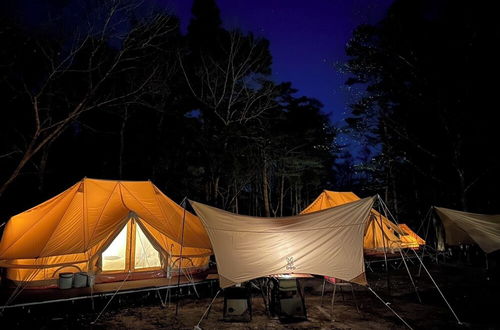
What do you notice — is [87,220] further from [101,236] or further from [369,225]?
[369,225]

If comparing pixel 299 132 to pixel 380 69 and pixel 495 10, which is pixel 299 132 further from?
pixel 495 10

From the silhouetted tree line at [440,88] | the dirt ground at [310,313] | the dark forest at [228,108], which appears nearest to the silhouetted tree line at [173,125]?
the dark forest at [228,108]

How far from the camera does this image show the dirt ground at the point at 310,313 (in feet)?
17.1

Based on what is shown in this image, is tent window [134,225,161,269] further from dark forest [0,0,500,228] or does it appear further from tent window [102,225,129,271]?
dark forest [0,0,500,228]

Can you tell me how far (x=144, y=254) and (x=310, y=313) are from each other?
430cm

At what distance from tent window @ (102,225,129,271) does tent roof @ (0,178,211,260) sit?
0.68 meters

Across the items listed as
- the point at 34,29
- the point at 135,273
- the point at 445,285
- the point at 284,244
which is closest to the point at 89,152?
the point at 34,29

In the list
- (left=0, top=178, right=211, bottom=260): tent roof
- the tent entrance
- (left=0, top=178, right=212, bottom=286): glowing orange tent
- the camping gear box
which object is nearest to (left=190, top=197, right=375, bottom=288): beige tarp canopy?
the camping gear box

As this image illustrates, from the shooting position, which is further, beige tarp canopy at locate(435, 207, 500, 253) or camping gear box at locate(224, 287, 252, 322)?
beige tarp canopy at locate(435, 207, 500, 253)

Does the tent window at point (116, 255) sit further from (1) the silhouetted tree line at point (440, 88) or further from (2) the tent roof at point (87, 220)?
(1) the silhouetted tree line at point (440, 88)

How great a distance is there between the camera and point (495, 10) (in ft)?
36.9

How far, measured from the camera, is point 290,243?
541 centimetres

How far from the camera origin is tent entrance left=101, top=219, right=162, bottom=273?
24.7 feet

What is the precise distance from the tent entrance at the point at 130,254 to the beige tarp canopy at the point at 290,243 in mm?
2832
